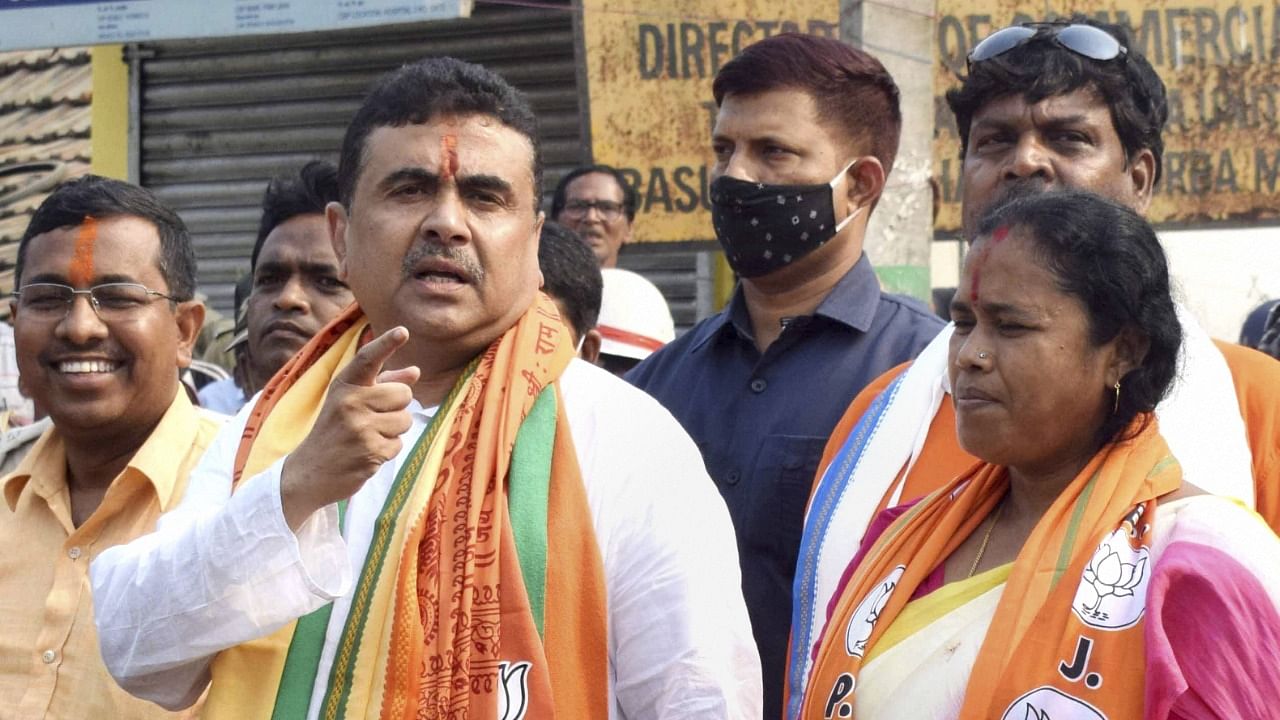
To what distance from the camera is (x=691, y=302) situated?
869 cm

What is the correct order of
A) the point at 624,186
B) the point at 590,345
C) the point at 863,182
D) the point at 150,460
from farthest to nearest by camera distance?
the point at 624,186, the point at 590,345, the point at 863,182, the point at 150,460

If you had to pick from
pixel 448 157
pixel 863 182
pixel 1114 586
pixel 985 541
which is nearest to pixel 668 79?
pixel 863 182

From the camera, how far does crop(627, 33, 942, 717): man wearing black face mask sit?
3525 millimetres

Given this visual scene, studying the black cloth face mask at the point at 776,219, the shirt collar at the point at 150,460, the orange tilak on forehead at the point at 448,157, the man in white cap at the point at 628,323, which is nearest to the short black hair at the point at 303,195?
the shirt collar at the point at 150,460

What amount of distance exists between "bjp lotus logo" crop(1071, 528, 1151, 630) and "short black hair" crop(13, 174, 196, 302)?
2.10 m

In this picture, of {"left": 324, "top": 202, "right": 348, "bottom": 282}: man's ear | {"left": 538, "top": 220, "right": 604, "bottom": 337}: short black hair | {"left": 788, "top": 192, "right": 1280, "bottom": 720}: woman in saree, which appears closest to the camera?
{"left": 788, "top": 192, "right": 1280, "bottom": 720}: woman in saree

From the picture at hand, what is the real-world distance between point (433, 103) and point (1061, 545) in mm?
1227

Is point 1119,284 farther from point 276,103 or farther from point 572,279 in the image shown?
point 276,103

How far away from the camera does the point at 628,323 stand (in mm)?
5391

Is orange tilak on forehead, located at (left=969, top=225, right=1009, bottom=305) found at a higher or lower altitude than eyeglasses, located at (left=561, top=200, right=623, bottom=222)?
lower

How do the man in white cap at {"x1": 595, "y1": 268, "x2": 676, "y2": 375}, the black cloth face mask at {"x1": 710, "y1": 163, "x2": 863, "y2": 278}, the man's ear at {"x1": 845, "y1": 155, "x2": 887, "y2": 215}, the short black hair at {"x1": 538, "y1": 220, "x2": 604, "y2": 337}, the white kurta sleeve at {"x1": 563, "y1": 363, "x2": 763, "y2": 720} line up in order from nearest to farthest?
the white kurta sleeve at {"x1": 563, "y1": 363, "x2": 763, "y2": 720} → the black cloth face mask at {"x1": 710, "y1": 163, "x2": 863, "y2": 278} → the man's ear at {"x1": 845, "y1": 155, "x2": 887, "y2": 215} → the short black hair at {"x1": 538, "y1": 220, "x2": 604, "y2": 337} → the man in white cap at {"x1": 595, "y1": 268, "x2": 676, "y2": 375}

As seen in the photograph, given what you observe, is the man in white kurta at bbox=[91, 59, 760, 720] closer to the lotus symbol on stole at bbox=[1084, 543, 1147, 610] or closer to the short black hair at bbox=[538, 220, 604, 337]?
the lotus symbol on stole at bbox=[1084, 543, 1147, 610]

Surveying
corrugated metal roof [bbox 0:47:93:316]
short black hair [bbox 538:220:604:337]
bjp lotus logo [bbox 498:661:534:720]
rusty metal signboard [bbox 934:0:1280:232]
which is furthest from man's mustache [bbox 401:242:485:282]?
corrugated metal roof [bbox 0:47:93:316]

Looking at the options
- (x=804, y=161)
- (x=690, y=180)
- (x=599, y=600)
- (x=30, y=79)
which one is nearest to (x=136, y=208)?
(x=804, y=161)
